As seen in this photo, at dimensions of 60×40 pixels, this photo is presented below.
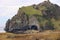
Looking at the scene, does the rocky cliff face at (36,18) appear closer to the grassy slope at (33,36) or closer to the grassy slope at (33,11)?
the grassy slope at (33,11)

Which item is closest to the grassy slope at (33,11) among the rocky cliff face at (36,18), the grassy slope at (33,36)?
the rocky cliff face at (36,18)

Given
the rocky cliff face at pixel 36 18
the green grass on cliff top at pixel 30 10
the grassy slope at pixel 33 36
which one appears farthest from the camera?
the green grass on cliff top at pixel 30 10

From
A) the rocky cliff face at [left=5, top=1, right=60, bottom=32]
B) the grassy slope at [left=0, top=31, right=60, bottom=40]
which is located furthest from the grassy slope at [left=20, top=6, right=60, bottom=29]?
the grassy slope at [left=0, top=31, right=60, bottom=40]

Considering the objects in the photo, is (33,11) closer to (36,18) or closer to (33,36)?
(36,18)

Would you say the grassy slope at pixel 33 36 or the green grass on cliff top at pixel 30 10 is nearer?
the grassy slope at pixel 33 36

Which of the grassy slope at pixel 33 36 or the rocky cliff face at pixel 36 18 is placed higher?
the rocky cliff face at pixel 36 18

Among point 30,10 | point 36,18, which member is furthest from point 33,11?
point 36,18

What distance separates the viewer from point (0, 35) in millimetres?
6074

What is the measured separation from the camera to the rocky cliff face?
239 inches

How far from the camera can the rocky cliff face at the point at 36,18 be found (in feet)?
19.9

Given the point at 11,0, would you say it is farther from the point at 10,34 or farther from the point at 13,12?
the point at 10,34

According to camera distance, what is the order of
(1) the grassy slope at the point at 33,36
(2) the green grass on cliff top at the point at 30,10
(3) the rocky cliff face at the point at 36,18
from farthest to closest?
1. (2) the green grass on cliff top at the point at 30,10
2. (3) the rocky cliff face at the point at 36,18
3. (1) the grassy slope at the point at 33,36

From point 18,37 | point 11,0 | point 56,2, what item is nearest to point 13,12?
point 11,0

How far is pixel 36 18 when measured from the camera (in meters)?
6.15
